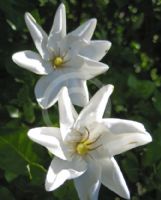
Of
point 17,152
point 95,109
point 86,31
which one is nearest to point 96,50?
point 86,31

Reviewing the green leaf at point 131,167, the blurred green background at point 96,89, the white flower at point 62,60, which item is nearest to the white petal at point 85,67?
the white flower at point 62,60

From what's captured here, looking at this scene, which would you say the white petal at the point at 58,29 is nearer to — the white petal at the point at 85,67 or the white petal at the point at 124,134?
the white petal at the point at 85,67

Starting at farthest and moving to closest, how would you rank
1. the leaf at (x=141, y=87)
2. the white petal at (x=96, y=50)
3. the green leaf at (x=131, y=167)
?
the leaf at (x=141, y=87)
the green leaf at (x=131, y=167)
the white petal at (x=96, y=50)

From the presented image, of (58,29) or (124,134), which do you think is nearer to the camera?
(124,134)

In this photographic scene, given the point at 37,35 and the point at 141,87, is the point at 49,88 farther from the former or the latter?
the point at 141,87

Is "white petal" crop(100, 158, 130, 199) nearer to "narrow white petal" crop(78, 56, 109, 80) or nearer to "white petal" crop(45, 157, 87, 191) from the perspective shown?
"white petal" crop(45, 157, 87, 191)

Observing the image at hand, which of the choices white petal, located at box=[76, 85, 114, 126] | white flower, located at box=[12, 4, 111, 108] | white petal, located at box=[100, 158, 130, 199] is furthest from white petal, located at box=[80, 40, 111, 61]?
white petal, located at box=[100, 158, 130, 199]
